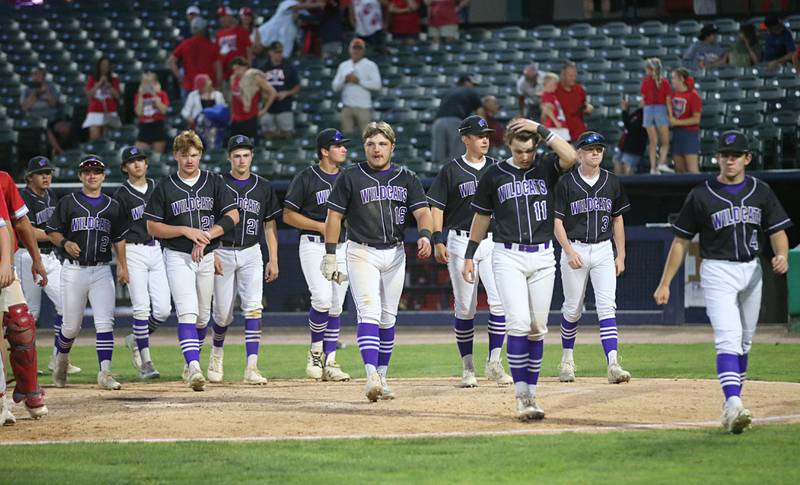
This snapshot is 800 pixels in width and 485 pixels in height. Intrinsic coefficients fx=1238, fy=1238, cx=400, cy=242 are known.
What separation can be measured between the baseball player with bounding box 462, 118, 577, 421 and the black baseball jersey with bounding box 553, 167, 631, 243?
2.19m

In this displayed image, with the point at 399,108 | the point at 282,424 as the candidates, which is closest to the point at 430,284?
the point at 399,108

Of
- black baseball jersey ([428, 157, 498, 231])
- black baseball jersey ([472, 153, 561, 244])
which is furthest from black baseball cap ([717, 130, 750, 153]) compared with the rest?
black baseball jersey ([428, 157, 498, 231])

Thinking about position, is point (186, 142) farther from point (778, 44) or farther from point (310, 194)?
point (778, 44)

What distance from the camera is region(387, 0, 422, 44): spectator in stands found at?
23.0 m

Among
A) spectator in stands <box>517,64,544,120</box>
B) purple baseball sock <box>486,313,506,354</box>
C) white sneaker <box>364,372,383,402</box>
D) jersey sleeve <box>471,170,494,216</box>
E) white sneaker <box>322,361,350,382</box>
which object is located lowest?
white sneaker <box>322,361,350,382</box>

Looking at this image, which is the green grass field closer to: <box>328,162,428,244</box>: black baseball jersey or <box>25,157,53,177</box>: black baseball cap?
<box>328,162,428,244</box>: black baseball jersey

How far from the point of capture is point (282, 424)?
8594mm

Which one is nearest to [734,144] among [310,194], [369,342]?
[369,342]

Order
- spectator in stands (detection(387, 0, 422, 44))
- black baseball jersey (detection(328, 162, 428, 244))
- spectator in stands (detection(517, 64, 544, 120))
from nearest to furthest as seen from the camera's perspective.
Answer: black baseball jersey (detection(328, 162, 428, 244)), spectator in stands (detection(517, 64, 544, 120)), spectator in stands (detection(387, 0, 422, 44))

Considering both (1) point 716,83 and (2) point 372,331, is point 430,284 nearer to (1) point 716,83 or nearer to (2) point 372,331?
(1) point 716,83

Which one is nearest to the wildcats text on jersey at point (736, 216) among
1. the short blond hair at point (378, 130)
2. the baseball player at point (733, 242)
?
the baseball player at point (733, 242)

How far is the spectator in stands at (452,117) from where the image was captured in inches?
723

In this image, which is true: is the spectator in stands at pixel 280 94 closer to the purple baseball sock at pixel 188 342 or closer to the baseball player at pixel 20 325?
the purple baseball sock at pixel 188 342

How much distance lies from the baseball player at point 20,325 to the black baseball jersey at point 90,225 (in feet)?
7.38
